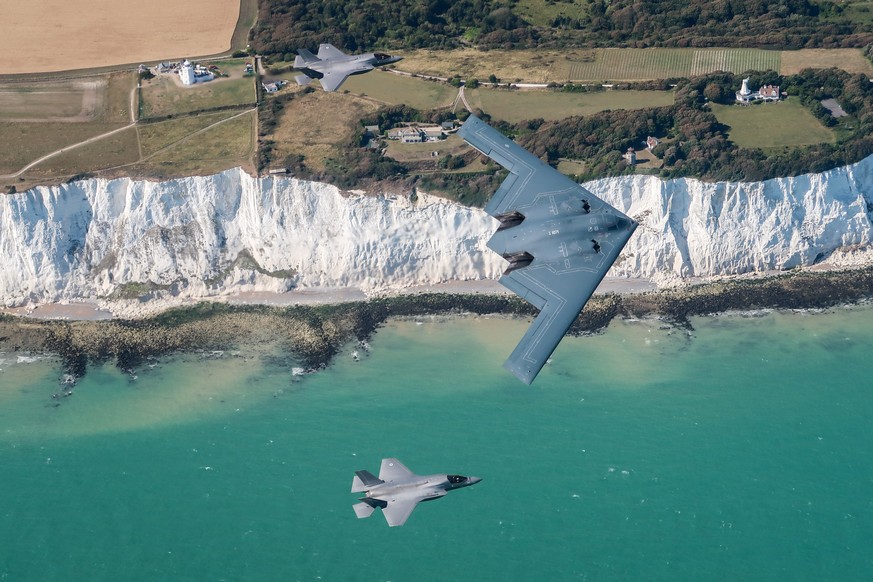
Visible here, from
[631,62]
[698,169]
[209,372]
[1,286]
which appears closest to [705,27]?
[631,62]

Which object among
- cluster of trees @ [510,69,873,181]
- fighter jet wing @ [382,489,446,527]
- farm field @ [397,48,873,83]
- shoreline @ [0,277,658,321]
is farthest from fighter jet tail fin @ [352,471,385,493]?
farm field @ [397,48,873,83]

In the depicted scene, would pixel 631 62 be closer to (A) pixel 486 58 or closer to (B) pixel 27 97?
(A) pixel 486 58

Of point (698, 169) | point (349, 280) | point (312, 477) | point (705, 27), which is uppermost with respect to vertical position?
point (705, 27)

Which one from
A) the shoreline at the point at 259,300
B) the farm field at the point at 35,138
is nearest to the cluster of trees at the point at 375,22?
the farm field at the point at 35,138

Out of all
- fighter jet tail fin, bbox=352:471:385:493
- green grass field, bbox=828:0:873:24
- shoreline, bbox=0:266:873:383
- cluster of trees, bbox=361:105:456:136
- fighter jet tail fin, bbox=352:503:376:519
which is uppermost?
green grass field, bbox=828:0:873:24

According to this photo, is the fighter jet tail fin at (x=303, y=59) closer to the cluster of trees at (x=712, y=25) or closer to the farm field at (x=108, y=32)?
the farm field at (x=108, y=32)

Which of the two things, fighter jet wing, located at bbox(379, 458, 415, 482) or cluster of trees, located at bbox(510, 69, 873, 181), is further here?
cluster of trees, located at bbox(510, 69, 873, 181)

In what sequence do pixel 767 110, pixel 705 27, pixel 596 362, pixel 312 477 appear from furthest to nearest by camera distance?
pixel 705 27 → pixel 767 110 → pixel 596 362 → pixel 312 477

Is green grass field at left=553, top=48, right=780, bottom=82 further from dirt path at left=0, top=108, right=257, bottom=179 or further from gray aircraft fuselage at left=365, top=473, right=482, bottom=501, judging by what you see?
gray aircraft fuselage at left=365, top=473, right=482, bottom=501
